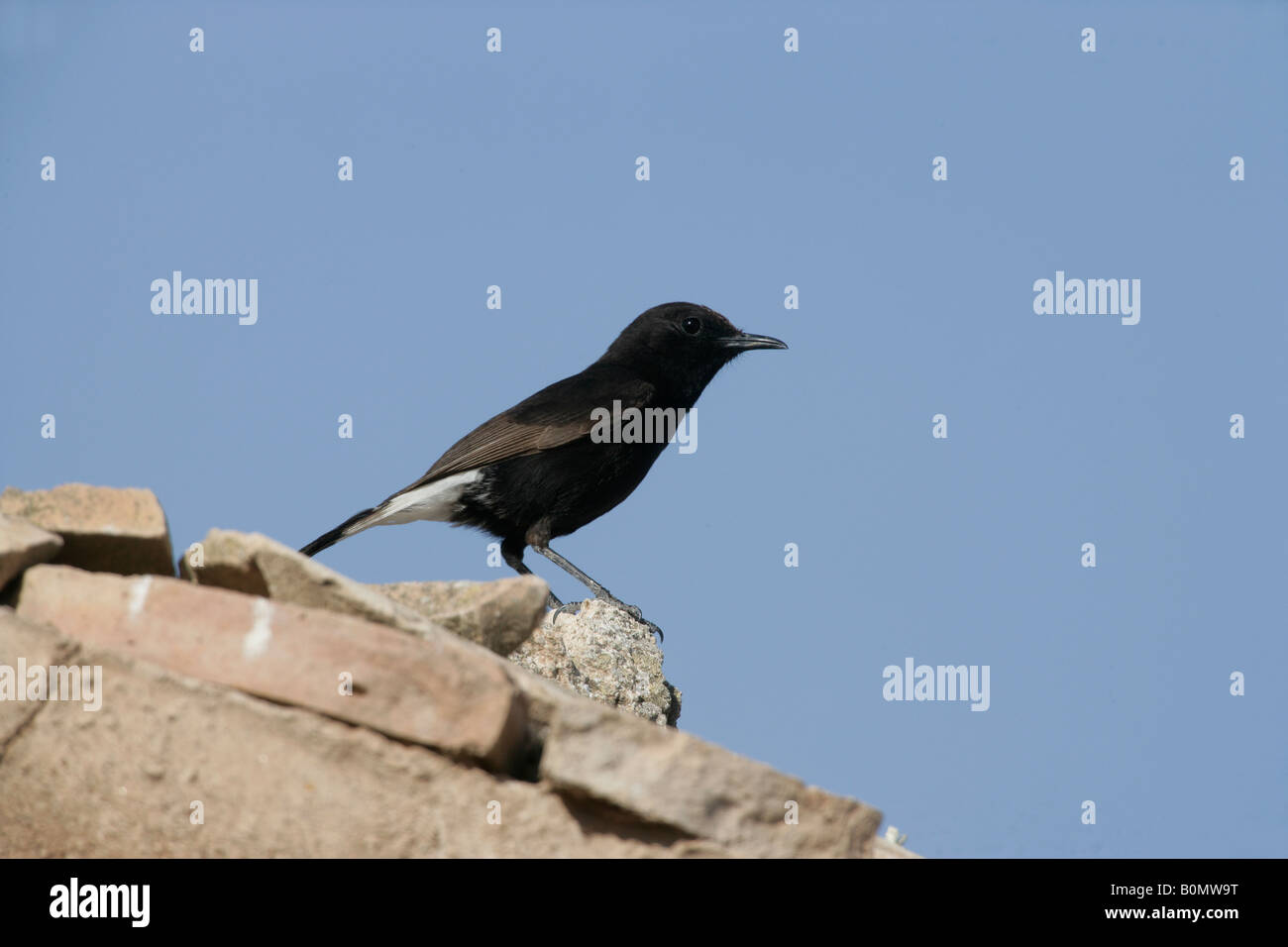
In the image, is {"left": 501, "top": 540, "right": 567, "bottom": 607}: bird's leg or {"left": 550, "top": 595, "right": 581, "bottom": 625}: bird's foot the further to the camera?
{"left": 501, "top": 540, "right": 567, "bottom": 607}: bird's leg

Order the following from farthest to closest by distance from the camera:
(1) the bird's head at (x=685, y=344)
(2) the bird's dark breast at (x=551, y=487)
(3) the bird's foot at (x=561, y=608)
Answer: (1) the bird's head at (x=685, y=344) < (2) the bird's dark breast at (x=551, y=487) < (3) the bird's foot at (x=561, y=608)

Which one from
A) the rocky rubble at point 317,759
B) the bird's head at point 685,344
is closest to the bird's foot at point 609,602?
the bird's head at point 685,344

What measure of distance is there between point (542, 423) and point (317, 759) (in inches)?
266

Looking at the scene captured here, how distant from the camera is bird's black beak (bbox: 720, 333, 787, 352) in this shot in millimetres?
10711

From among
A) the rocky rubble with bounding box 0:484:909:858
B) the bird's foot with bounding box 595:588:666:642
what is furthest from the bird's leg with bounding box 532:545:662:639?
the rocky rubble with bounding box 0:484:909:858

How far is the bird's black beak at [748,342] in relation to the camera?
1071 cm

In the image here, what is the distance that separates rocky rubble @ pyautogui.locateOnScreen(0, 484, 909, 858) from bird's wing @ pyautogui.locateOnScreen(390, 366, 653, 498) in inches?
251

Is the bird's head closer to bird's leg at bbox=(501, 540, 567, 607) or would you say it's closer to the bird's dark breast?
the bird's dark breast

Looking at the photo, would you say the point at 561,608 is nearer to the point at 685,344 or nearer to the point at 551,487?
the point at 551,487

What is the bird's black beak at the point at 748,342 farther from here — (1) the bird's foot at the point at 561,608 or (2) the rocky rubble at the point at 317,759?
(2) the rocky rubble at the point at 317,759

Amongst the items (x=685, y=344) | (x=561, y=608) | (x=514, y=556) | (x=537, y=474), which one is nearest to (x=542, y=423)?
(x=537, y=474)
